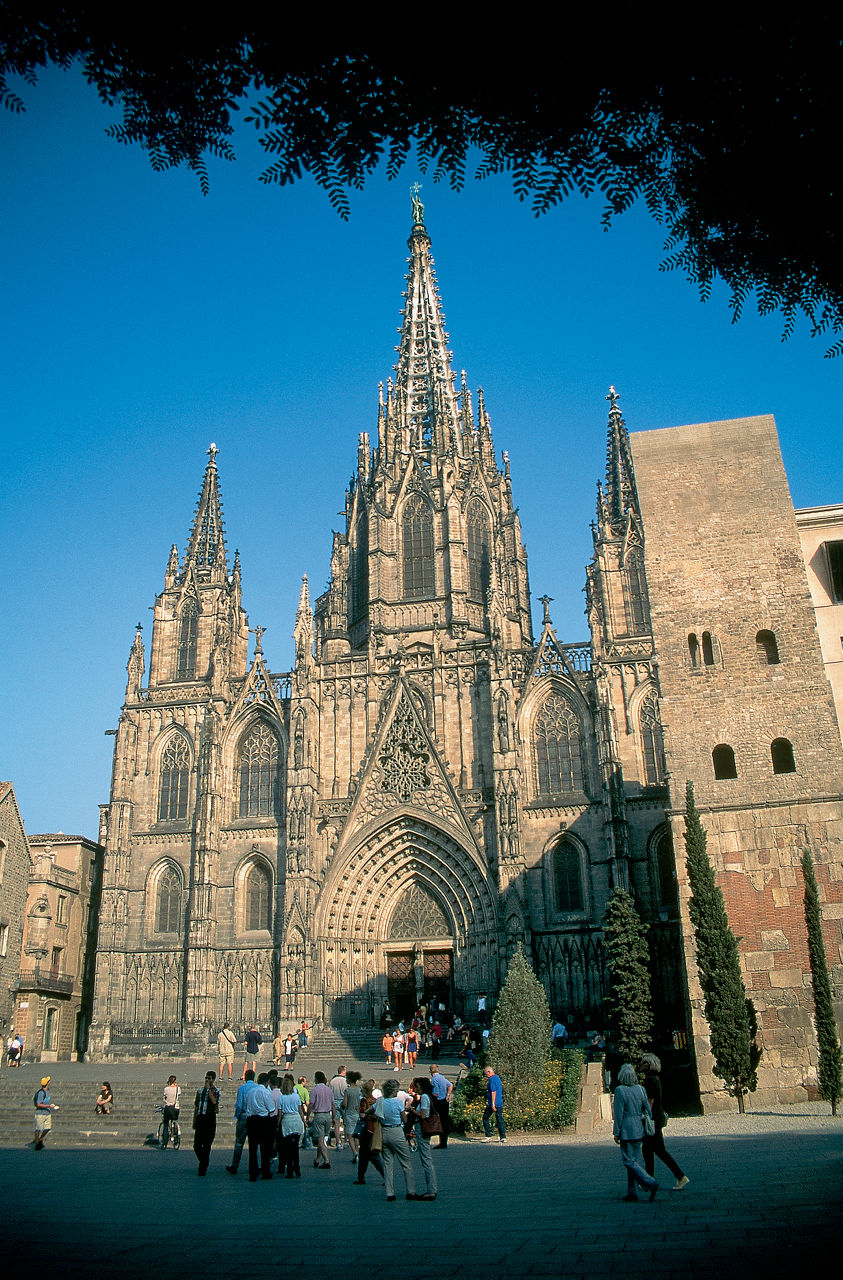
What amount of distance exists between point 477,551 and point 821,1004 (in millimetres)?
27722

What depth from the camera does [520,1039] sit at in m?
21.5

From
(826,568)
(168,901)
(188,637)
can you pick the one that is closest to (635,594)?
(826,568)

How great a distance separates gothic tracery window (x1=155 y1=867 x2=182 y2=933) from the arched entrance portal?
615 cm

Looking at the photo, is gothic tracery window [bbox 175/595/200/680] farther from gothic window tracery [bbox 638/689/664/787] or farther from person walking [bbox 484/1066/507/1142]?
person walking [bbox 484/1066/507/1142]

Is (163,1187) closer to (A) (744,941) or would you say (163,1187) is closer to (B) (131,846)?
(A) (744,941)

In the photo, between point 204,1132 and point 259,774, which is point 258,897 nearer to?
point 259,774

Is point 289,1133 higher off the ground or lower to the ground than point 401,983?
lower

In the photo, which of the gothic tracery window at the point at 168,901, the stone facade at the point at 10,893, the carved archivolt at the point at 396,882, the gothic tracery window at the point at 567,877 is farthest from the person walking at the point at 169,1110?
the stone facade at the point at 10,893

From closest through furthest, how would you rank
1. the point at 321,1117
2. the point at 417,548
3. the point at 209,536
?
the point at 321,1117 → the point at 417,548 → the point at 209,536

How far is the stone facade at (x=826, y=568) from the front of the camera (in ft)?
92.2

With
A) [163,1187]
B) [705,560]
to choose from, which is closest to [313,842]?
[705,560]

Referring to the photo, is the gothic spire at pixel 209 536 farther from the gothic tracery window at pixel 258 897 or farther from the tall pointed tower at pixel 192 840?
the gothic tracery window at pixel 258 897

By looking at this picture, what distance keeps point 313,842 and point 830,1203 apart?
30.8m

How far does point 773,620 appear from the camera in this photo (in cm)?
2572
